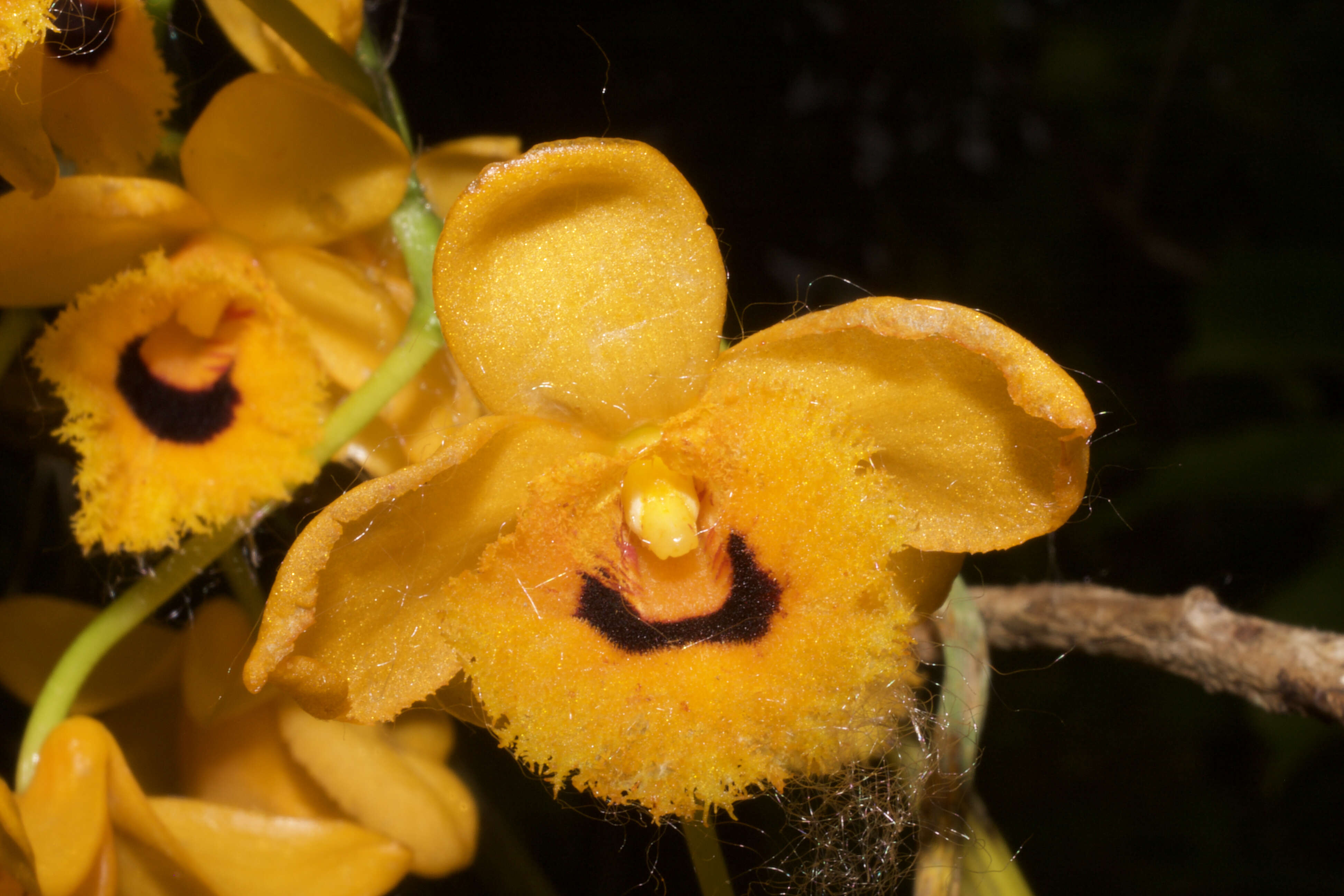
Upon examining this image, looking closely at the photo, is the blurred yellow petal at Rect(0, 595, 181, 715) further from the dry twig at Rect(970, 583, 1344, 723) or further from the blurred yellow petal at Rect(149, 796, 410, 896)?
the dry twig at Rect(970, 583, 1344, 723)

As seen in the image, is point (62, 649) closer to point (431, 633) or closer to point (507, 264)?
Answer: point (431, 633)

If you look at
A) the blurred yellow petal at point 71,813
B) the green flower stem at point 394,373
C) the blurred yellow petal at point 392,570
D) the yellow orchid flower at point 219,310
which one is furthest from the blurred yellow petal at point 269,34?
the blurred yellow petal at point 71,813

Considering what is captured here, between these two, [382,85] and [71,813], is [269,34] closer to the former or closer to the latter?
[382,85]

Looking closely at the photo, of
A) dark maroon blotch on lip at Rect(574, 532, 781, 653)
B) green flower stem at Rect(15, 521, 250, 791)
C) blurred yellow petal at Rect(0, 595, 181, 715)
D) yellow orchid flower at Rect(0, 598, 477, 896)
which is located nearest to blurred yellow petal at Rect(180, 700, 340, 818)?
yellow orchid flower at Rect(0, 598, 477, 896)

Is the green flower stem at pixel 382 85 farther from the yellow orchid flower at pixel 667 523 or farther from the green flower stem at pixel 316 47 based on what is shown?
the yellow orchid flower at pixel 667 523

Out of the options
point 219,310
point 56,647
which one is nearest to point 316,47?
point 219,310
